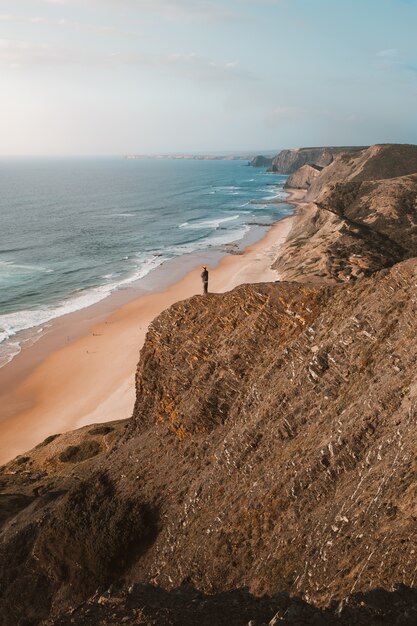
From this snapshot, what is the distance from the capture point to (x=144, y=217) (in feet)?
427

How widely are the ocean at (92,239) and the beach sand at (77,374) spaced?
11.8 ft

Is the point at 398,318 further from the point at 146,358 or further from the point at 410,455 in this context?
the point at 146,358

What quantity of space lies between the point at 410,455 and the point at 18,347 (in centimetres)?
4605

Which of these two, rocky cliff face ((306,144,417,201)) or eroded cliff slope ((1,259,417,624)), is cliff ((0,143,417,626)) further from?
rocky cliff face ((306,144,417,201))

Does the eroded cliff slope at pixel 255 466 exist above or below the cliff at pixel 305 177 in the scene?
below

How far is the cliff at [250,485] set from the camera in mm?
10984

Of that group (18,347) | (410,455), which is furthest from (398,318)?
(18,347)

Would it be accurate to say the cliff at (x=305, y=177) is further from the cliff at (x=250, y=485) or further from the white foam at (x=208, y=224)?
the cliff at (x=250, y=485)

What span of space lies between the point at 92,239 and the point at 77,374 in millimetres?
61874

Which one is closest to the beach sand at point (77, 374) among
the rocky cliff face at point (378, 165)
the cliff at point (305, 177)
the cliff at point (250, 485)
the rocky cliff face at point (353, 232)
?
the rocky cliff face at point (353, 232)

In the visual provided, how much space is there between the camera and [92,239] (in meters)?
101

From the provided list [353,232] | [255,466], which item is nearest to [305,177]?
[353,232]

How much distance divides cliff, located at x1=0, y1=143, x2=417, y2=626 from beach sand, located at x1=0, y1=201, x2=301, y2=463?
39.2 feet

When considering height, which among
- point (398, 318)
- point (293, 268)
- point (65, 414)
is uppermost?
point (398, 318)
